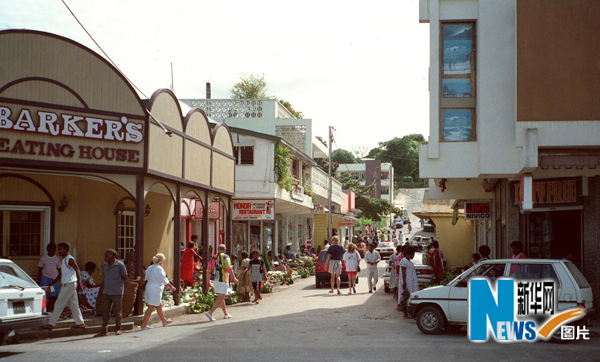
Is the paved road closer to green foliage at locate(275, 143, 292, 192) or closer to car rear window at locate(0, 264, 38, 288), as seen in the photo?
car rear window at locate(0, 264, 38, 288)

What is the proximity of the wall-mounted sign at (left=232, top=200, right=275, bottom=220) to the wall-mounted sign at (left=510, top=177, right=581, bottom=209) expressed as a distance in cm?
1355

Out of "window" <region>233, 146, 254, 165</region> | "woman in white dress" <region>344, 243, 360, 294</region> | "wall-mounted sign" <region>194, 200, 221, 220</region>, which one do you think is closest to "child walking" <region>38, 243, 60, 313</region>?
"woman in white dress" <region>344, 243, 360, 294</region>

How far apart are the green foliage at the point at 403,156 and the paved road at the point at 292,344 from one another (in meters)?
100.0

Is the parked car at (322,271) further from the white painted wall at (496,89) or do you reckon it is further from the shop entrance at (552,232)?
the white painted wall at (496,89)

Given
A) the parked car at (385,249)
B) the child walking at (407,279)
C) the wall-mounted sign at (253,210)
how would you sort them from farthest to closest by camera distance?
1. the parked car at (385,249)
2. the wall-mounted sign at (253,210)
3. the child walking at (407,279)

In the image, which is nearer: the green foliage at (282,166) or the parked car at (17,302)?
the parked car at (17,302)

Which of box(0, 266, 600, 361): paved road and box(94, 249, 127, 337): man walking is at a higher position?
box(94, 249, 127, 337): man walking

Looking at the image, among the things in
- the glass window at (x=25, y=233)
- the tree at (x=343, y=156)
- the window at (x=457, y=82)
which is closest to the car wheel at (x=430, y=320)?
the window at (x=457, y=82)

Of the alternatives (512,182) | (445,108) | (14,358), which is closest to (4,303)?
(14,358)

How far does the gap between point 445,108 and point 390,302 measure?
6.33 metres

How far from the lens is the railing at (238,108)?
125 feet

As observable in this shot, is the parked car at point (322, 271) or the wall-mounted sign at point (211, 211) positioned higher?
the wall-mounted sign at point (211, 211)

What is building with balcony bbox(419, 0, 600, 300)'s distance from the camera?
14891mm

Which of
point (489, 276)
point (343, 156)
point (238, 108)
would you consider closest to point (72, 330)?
point (489, 276)
